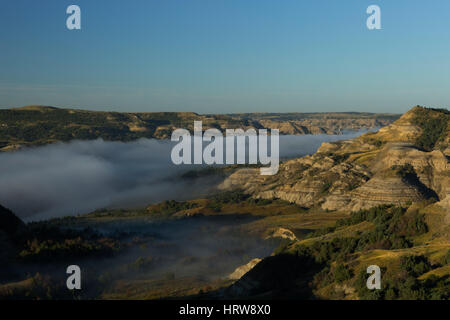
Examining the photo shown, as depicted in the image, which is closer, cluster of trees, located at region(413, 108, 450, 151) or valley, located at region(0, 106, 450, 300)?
valley, located at region(0, 106, 450, 300)

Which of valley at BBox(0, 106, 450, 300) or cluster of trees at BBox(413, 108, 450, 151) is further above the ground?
cluster of trees at BBox(413, 108, 450, 151)

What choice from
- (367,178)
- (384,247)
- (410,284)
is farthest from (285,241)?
(410,284)

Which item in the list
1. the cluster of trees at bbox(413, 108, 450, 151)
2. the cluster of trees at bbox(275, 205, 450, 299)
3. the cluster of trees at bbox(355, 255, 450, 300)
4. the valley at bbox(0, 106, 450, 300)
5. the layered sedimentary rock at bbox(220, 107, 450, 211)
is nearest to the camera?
the cluster of trees at bbox(355, 255, 450, 300)

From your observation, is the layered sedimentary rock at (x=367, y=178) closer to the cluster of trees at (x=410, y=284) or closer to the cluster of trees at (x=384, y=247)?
the cluster of trees at (x=384, y=247)

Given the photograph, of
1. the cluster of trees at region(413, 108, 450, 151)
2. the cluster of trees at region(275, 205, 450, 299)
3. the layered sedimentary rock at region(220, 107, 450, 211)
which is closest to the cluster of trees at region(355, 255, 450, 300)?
the cluster of trees at region(275, 205, 450, 299)

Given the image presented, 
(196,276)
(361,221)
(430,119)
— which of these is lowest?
(196,276)

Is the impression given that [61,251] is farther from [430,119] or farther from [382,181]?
[430,119]

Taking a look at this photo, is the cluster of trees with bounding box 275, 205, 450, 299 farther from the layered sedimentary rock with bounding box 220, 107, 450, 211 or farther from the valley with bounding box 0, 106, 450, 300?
the layered sedimentary rock with bounding box 220, 107, 450, 211

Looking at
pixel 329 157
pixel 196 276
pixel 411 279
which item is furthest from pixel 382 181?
pixel 411 279
